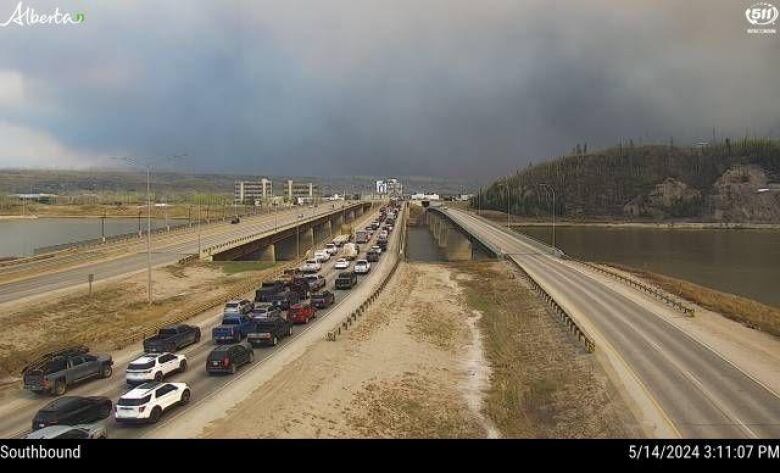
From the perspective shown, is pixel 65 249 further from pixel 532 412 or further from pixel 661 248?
pixel 661 248

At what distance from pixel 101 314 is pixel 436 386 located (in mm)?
29351

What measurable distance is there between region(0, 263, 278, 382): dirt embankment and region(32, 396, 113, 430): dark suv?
10.5 m

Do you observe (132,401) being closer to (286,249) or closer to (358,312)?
(358,312)

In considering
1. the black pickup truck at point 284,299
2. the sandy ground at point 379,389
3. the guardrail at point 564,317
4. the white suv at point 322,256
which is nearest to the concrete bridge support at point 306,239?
the white suv at point 322,256

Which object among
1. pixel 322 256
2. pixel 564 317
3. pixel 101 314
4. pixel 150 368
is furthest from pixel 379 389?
pixel 322 256

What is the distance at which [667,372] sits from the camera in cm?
3381

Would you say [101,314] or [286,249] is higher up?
[286,249]

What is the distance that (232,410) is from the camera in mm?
27000

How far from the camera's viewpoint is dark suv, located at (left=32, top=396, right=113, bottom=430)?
24.1 m

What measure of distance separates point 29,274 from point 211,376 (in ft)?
148

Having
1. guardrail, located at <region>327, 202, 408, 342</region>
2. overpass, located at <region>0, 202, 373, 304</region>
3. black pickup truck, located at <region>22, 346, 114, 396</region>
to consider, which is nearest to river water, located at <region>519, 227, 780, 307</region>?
guardrail, located at <region>327, 202, 408, 342</region>

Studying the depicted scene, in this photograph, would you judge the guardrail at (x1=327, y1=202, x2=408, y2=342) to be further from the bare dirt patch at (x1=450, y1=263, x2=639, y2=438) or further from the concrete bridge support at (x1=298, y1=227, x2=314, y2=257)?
the concrete bridge support at (x1=298, y1=227, x2=314, y2=257)
